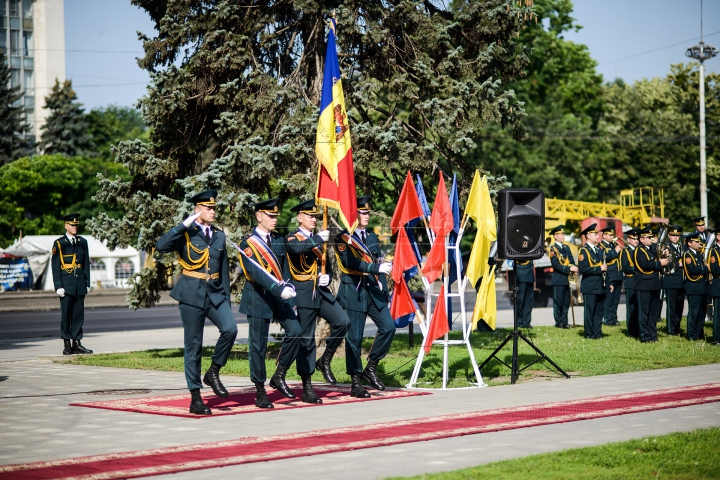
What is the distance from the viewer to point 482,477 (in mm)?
6426

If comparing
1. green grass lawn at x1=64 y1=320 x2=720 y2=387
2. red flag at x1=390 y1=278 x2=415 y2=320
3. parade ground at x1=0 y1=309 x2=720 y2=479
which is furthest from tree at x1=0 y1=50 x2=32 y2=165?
red flag at x1=390 y1=278 x2=415 y2=320

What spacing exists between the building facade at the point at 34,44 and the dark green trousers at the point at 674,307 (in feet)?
257

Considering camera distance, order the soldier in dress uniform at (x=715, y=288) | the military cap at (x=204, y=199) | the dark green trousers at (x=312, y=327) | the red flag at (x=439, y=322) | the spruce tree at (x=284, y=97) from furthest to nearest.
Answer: the soldier in dress uniform at (x=715, y=288)
the spruce tree at (x=284, y=97)
the red flag at (x=439, y=322)
the dark green trousers at (x=312, y=327)
the military cap at (x=204, y=199)

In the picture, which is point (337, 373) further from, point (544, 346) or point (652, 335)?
point (652, 335)

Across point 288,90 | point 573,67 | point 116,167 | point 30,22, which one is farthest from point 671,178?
point 30,22

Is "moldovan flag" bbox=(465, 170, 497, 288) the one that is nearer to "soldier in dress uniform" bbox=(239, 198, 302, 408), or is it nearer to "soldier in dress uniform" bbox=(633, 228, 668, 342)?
"soldier in dress uniform" bbox=(239, 198, 302, 408)

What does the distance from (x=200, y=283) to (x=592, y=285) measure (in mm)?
10545

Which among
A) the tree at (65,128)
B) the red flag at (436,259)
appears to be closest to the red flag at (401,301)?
the red flag at (436,259)

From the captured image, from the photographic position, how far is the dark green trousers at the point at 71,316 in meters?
16.7

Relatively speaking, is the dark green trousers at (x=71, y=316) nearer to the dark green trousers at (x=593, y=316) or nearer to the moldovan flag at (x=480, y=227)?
the moldovan flag at (x=480, y=227)

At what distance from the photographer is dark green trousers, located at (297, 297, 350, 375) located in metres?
10.5

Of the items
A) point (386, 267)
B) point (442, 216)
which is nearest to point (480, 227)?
point (442, 216)

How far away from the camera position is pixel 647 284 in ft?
58.4

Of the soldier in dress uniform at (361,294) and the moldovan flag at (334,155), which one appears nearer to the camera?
the moldovan flag at (334,155)
